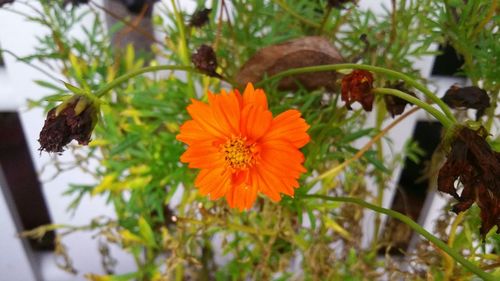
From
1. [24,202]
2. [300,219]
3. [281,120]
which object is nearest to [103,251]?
[24,202]

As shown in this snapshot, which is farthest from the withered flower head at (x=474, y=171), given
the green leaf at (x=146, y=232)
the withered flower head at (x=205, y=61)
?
the green leaf at (x=146, y=232)

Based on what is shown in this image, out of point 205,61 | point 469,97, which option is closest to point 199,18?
point 205,61

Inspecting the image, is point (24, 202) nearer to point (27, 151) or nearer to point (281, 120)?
point (27, 151)

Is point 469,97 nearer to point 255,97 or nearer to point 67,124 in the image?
point 255,97

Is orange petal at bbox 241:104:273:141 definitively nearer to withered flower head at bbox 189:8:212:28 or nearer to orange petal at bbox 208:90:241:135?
orange petal at bbox 208:90:241:135

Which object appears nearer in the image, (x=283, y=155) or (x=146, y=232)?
(x=283, y=155)

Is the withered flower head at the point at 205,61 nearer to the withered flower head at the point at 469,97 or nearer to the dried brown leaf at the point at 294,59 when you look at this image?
the dried brown leaf at the point at 294,59
